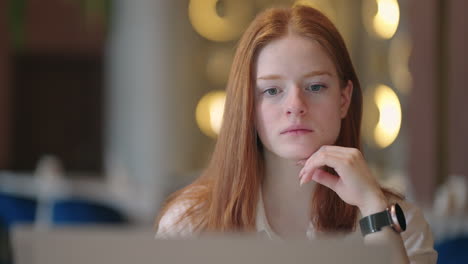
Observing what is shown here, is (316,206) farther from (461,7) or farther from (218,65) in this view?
(218,65)

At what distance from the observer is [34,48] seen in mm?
5805

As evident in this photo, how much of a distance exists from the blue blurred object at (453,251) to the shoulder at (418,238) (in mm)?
559

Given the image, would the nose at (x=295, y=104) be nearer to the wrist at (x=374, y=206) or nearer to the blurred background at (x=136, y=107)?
the wrist at (x=374, y=206)

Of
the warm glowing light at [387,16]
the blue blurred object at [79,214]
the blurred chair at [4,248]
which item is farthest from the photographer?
the blue blurred object at [79,214]

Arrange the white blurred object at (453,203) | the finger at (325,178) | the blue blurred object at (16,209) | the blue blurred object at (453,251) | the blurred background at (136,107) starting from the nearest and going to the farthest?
1. the finger at (325,178)
2. the blue blurred object at (453,251)
3. the white blurred object at (453,203)
4. the blurred background at (136,107)
5. the blue blurred object at (16,209)

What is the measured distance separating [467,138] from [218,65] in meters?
2.42

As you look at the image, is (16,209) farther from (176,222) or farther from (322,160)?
(322,160)

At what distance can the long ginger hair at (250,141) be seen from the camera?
0.96 metres

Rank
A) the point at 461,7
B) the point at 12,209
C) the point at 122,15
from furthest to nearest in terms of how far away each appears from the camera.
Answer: the point at 122,15 < the point at 12,209 < the point at 461,7

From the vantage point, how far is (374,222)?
90 cm

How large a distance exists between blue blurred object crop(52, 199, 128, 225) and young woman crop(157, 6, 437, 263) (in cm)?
184

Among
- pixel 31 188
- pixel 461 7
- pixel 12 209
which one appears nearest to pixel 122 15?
pixel 31 188

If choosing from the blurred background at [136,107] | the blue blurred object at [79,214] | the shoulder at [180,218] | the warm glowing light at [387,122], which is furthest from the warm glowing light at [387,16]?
the blue blurred object at [79,214]

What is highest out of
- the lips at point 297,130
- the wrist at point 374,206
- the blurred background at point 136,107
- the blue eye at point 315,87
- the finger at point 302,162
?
the blurred background at point 136,107
